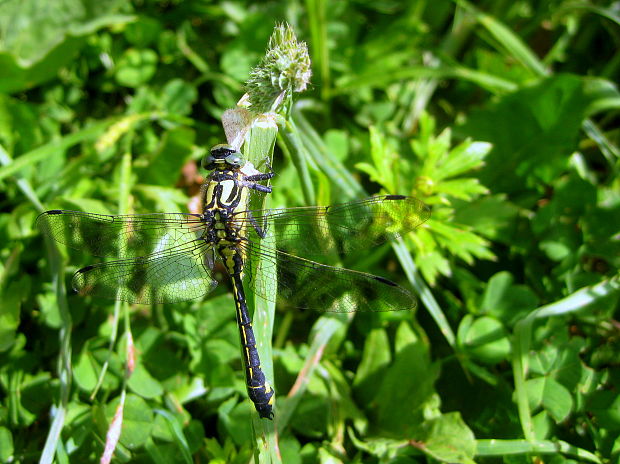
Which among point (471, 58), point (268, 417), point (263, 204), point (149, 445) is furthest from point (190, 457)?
point (471, 58)

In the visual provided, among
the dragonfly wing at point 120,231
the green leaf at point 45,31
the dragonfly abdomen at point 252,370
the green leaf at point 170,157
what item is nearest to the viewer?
the dragonfly abdomen at point 252,370

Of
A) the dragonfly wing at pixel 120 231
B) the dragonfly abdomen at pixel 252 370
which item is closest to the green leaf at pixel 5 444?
the dragonfly wing at pixel 120 231

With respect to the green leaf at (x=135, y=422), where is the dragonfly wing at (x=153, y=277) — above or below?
above

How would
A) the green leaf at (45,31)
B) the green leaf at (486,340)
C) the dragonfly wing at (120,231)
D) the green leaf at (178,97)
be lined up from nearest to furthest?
1. the dragonfly wing at (120,231)
2. the green leaf at (486,340)
3. the green leaf at (45,31)
4. the green leaf at (178,97)

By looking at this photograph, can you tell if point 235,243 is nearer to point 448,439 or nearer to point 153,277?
point 153,277

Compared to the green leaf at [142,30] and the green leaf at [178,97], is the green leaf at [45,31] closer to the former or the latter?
the green leaf at [142,30]

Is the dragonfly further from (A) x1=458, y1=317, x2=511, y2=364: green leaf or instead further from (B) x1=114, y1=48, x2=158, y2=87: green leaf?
(B) x1=114, y1=48, x2=158, y2=87: green leaf

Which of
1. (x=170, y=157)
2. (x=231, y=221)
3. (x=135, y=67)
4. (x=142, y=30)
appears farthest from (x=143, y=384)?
(x=142, y=30)
